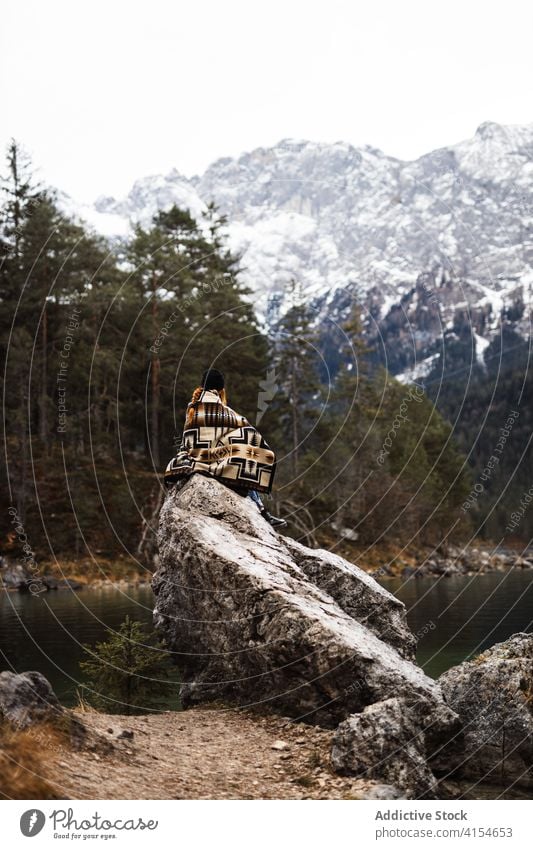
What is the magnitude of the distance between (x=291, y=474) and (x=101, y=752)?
6126 centimetres

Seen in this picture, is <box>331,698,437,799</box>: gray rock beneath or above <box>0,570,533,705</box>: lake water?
above

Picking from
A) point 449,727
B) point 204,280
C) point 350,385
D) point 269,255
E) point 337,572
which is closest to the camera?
point 449,727

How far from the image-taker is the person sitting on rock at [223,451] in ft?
59.8

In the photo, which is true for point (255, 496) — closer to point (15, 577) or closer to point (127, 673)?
point (127, 673)

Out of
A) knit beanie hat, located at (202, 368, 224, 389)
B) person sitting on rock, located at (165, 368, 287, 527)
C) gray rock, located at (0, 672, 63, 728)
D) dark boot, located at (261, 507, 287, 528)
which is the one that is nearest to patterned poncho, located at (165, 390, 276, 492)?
person sitting on rock, located at (165, 368, 287, 527)

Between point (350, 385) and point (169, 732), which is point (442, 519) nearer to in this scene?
point (350, 385)

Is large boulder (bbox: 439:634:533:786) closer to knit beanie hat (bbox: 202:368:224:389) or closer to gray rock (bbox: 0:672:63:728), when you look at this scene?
gray rock (bbox: 0:672:63:728)

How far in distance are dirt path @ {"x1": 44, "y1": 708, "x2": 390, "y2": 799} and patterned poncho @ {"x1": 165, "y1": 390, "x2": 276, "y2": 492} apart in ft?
15.9

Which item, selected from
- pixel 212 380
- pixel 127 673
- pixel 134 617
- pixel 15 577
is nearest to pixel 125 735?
pixel 127 673

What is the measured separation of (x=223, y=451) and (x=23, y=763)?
8.99m

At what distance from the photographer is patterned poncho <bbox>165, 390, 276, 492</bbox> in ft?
59.8

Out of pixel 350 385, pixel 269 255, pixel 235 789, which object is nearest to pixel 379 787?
pixel 235 789

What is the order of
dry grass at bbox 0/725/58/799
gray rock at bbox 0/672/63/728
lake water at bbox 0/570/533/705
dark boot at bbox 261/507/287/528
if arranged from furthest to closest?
lake water at bbox 0/570/533/705, dark boot at bbox 261/507/287/528, gray rock at bbox 0/672/63/728, dry grass at bbox 0/725/58/799

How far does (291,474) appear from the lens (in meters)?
73.0
